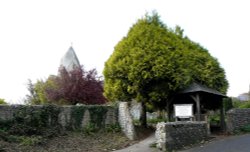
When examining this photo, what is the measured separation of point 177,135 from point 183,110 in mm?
3301

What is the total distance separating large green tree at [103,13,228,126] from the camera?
20.3 meters

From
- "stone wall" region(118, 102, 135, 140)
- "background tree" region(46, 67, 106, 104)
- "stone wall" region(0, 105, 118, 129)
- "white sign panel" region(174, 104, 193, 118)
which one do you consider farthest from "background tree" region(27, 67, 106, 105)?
"white sign panel" region(174, 104, 193, 118)

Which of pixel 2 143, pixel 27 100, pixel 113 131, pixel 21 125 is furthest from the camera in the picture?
pixel 27 100

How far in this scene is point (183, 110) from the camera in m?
19.5

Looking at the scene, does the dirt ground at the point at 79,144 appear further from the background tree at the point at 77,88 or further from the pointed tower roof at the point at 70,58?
the pointed tower roof at the point at 70,58

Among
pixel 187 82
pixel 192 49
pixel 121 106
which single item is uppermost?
pixel 192 49

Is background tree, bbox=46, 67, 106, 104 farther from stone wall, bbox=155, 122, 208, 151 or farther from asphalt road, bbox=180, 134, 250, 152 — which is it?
asphalt road, bbox=180, 134, 250, 152

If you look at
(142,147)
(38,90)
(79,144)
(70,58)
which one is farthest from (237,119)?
(70,58)

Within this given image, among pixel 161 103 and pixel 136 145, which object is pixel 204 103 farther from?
pixel 136 145

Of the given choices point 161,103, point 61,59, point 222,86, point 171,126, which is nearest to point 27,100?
point 61,59

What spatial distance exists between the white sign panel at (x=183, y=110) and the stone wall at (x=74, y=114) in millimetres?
3208

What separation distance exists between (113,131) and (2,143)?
5.92m

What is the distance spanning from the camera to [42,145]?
16469 millimetres

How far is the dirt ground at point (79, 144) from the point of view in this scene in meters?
15.8
